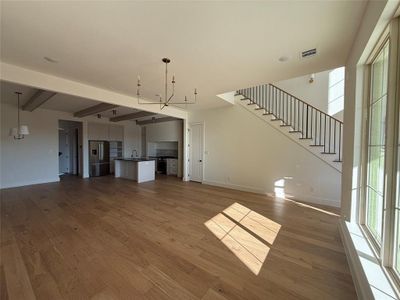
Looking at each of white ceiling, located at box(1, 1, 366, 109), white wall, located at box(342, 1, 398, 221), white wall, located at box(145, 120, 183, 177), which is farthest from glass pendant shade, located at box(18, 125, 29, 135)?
white wall, located at box(342, 1, 398, 221)

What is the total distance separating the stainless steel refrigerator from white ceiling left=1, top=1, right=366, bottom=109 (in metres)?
5.15

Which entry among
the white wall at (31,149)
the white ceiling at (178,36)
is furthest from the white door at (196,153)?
the white wall at (31,149)

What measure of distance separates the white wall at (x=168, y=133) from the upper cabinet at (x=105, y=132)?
1.41 metres

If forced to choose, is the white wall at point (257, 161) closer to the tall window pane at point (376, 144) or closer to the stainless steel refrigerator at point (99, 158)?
the tall window pane at point (376, 144)

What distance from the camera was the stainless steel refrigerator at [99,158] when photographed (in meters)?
7.80

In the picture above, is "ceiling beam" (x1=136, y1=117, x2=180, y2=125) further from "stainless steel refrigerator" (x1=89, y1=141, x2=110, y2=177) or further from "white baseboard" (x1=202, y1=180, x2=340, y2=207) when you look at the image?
"white baseboard" (x1=202, y1=180, x2=340, y2=207)

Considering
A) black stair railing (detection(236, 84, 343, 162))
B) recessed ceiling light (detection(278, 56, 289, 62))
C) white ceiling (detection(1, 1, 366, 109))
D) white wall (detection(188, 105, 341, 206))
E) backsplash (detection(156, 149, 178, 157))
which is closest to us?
white ceiling (detection(1, 1, 366, 109))

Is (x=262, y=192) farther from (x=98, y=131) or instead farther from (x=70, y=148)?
(x=70, y=148)

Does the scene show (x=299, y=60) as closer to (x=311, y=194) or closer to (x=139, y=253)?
(x=311, y=194)

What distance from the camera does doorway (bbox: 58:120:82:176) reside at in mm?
8197

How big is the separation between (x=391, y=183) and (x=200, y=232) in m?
2.36

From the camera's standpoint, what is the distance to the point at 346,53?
103 inches

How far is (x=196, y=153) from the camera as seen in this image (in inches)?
269

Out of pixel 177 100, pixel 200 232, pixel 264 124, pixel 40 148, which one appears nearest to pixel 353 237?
pixel 200 232
